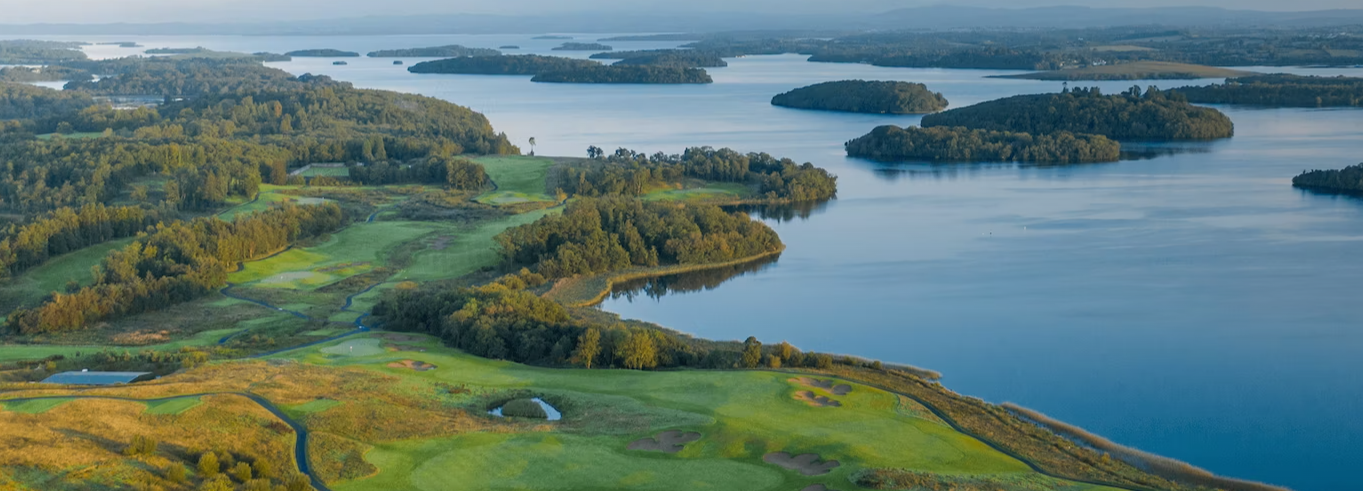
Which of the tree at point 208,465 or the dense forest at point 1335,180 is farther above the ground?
the tree at point 208,465

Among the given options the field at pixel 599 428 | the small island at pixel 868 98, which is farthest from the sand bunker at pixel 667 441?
the small island at pixel 868 98

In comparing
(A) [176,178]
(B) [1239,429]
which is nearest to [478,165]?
(A) [176,178]

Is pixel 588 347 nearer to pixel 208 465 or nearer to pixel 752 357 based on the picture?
pixel 752 357

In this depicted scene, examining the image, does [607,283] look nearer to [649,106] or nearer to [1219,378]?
[1219,378]

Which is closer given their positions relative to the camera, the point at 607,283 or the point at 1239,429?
the point at 1239,429

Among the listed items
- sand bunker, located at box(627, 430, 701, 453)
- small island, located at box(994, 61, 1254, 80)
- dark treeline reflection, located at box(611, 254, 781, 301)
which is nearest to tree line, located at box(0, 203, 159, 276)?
dark treeline reflection, located at box(611, 254, 781, 301)

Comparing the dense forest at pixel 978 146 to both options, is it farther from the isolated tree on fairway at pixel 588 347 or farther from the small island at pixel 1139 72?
the isolated tree on fairway at pixel 588 347

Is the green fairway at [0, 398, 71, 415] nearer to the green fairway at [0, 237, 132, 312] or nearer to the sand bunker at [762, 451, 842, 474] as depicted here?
the sand bunker at [762, 451, 842, 474]
